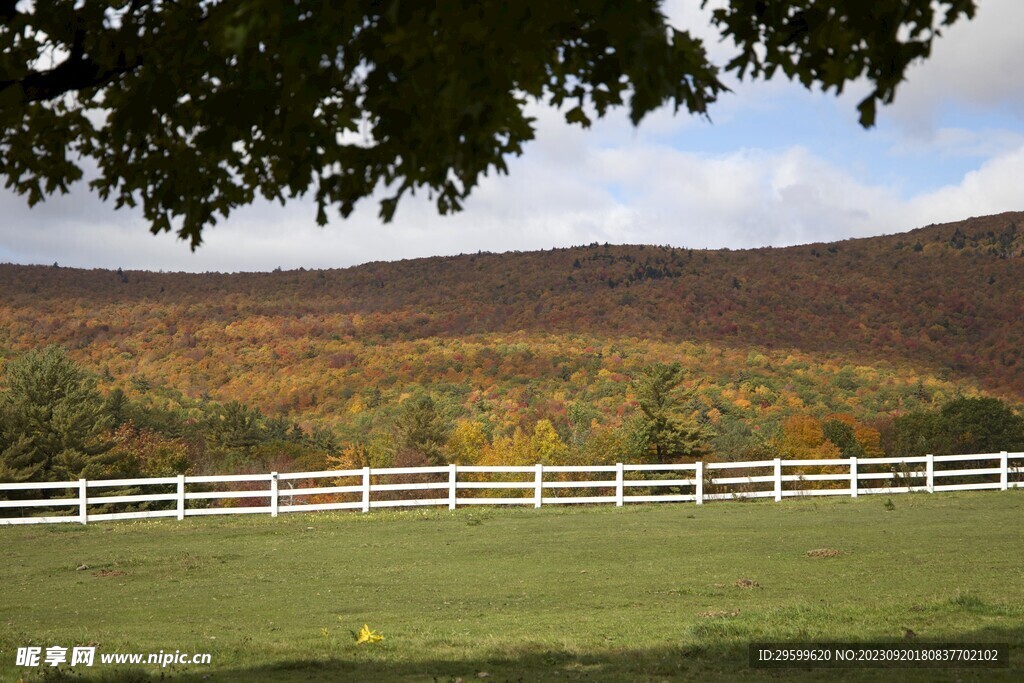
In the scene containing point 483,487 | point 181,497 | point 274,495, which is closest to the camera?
point 181,497

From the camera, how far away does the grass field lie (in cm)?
779

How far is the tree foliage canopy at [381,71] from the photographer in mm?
3113

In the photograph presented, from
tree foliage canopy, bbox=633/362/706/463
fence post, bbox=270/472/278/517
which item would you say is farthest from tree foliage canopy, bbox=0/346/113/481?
tree foliage canopy, bbox=633/362/706/463

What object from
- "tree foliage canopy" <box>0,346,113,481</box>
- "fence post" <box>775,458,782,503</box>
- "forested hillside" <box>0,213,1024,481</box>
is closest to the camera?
"fence post" <box>775,458,782,503</box>

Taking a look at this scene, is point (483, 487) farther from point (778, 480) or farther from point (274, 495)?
point (778, 480)

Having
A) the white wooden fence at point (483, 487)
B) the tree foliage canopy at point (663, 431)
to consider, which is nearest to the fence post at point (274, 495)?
the white wooden fence at point (483, 487)

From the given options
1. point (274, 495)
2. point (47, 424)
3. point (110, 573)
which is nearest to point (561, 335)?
point (47, 424)

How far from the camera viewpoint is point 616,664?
296 inches

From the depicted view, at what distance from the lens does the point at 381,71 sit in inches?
137

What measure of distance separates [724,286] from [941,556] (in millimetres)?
→ 76206

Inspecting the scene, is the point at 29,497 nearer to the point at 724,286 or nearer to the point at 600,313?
the point at 600,313

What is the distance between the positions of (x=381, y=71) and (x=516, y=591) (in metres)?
9.37

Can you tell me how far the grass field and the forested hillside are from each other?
28649 mm

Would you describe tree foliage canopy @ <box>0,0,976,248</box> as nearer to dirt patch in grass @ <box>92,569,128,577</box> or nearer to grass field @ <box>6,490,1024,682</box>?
grass field @ <box>6,490,1024,682</box>
